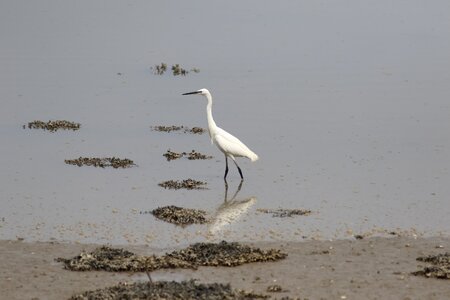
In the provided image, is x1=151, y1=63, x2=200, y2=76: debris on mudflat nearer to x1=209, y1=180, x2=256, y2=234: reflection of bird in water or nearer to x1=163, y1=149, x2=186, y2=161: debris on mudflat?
x1=163, y1=149, x2=186, y2=161: debris on mudflat

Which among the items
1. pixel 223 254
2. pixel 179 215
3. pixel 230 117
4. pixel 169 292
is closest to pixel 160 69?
pixel 230 117

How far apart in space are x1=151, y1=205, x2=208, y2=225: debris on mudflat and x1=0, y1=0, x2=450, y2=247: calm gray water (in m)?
0.28

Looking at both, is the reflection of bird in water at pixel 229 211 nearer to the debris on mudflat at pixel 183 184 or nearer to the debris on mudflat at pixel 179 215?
the debris on mudflat at pixel 179 215

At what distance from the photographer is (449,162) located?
2373 cm

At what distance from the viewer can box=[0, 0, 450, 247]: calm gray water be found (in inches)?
723

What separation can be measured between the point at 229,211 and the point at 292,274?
4.40 m

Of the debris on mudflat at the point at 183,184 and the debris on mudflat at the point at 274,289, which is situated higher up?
the debris on mudflat at the point at 274,289

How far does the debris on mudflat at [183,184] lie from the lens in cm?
2034

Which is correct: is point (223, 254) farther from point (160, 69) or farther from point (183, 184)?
point (160, 69)

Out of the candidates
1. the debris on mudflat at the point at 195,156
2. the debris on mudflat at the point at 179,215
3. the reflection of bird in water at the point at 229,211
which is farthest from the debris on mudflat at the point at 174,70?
the debris on mudflat at the point at 179,215

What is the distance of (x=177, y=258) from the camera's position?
48.6 feet

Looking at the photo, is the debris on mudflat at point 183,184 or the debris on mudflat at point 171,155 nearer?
the debris on mudflat at point 183,184

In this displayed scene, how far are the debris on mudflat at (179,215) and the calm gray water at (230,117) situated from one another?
276 millimetres

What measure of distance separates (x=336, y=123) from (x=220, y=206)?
31.4 ft
